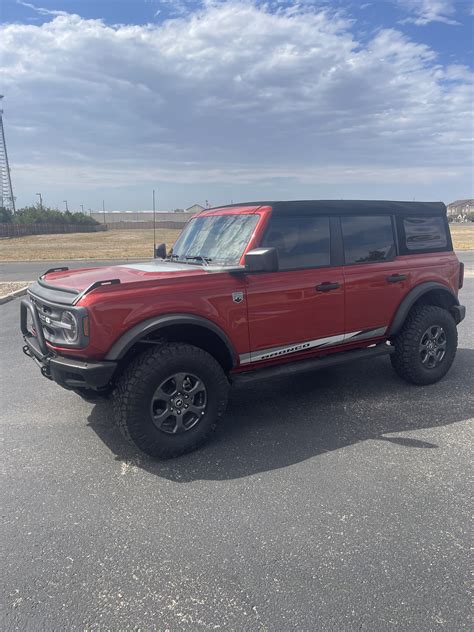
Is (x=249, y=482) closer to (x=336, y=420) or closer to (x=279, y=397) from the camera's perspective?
(x=336, y=420)

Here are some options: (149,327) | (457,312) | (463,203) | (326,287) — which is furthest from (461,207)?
(149,327)

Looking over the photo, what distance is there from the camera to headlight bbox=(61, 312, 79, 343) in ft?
10.2

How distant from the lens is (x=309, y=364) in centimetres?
410

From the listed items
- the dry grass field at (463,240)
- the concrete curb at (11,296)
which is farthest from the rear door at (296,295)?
the dry grass field at (463,240)

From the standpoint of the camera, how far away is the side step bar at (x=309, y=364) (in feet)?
12.4

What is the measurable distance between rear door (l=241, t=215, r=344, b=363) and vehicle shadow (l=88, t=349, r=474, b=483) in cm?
62

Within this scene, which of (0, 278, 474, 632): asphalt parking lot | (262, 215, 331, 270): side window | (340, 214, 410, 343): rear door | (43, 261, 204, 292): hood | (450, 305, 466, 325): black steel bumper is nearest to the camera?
(0, 278, 474, 632): asphalt parking lot

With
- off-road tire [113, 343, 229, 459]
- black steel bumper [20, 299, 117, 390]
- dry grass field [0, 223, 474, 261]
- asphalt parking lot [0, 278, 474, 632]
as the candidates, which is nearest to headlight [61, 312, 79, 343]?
black steel bumper [20, 299, 117, 390]

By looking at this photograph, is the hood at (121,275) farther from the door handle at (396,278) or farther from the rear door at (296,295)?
the door handle at (396,278)

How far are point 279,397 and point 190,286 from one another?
1.74m

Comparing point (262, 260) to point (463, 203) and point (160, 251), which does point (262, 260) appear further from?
point (463, 203)

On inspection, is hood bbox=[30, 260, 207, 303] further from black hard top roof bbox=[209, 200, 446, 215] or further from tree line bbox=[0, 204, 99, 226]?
tree line bbox=[0, 204, 99, 226]

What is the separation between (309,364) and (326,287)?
0.70 metres

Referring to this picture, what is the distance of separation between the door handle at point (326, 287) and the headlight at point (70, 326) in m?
2.05
